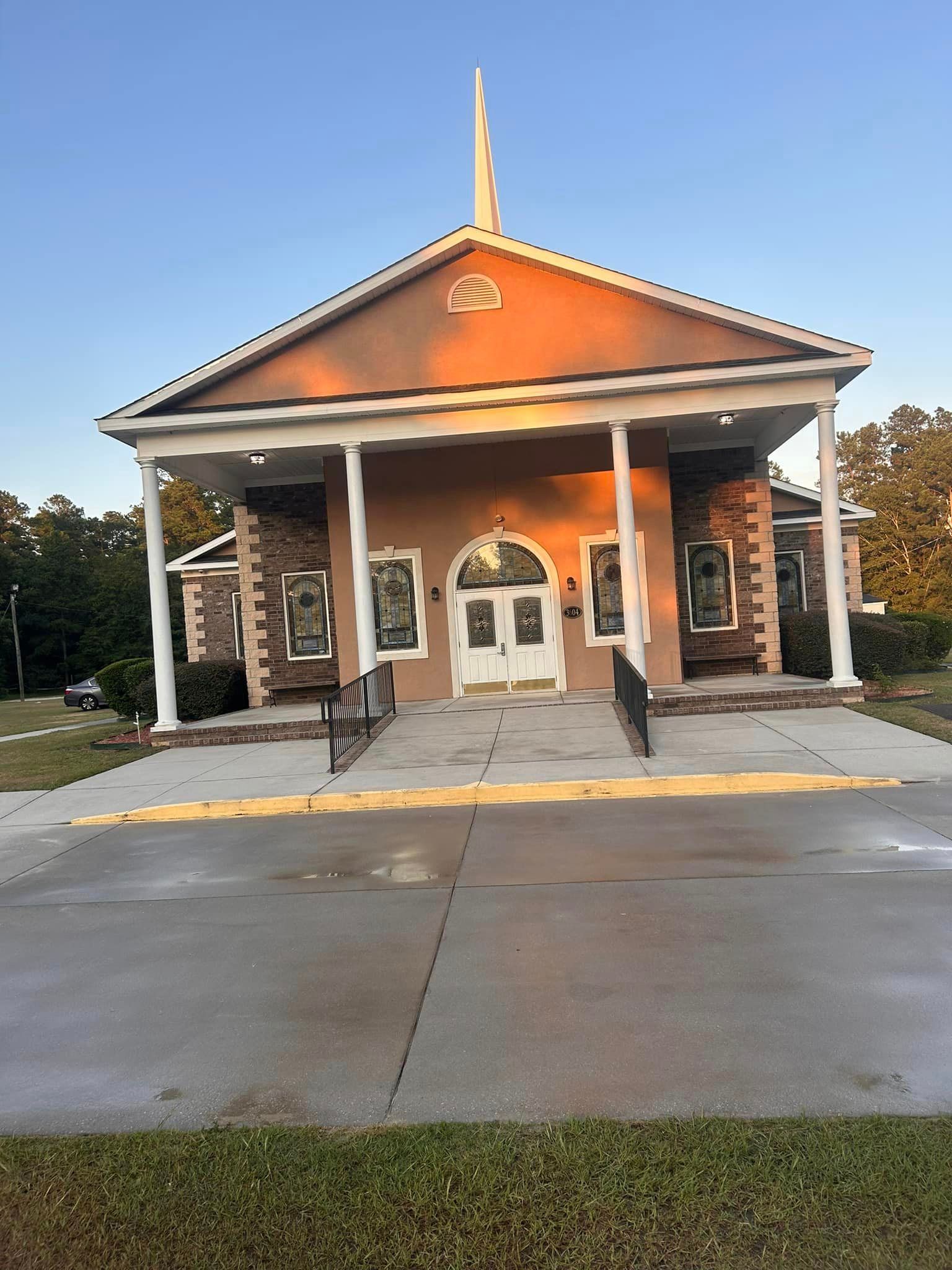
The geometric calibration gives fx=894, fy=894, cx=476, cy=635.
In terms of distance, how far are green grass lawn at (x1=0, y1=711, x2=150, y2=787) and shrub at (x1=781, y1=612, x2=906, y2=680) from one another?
11636 millimetres

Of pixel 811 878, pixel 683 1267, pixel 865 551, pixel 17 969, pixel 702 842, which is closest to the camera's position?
pixel 683 1267

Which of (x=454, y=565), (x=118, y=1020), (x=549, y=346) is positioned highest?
(x=549, y=346)

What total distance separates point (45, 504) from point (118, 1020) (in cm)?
8453

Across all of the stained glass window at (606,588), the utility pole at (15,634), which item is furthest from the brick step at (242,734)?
the utility pole at (15,634)

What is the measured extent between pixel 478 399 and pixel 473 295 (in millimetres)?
2027

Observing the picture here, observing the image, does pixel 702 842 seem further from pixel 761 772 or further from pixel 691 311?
pixel 691 311

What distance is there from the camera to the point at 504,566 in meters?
16.8

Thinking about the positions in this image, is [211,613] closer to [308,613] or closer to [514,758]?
[308,613]

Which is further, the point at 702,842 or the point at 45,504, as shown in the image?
the point at 45,504

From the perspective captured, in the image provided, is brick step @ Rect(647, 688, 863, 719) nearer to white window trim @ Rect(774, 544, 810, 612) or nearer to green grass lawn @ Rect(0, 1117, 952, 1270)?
white window trim @ Rect(774, 544, 810, 612)

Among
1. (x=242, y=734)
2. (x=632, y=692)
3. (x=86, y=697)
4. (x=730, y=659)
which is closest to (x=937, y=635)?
(x=730, y=659)

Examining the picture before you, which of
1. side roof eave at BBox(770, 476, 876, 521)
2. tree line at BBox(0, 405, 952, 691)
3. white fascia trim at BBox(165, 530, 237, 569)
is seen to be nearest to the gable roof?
side roof eave at BBox(770, 476, 876, 521)

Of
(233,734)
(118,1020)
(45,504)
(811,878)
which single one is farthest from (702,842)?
(45,504)

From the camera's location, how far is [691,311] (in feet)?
46.3
